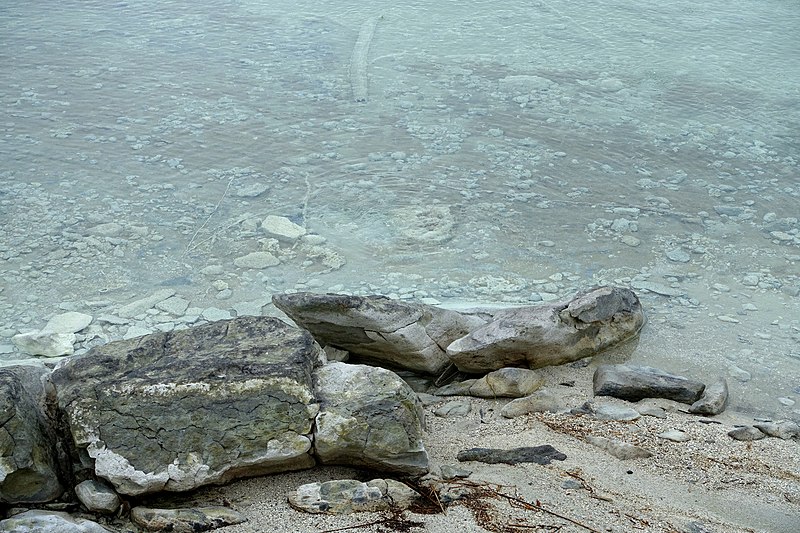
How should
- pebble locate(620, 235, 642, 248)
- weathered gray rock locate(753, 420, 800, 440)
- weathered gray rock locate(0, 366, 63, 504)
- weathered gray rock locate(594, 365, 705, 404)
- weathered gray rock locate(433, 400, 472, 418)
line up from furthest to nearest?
1. pebble locate(620, 235, 642, 248)
2. weathered gray rock locate(594, 365, 705, 404)
3. weathered gray rock locate(433, 400, 472, 418)
4. weathered gray rock locate(753, 420, 800, 440)
5. weathered gray rock locate(0, 366, 63, 504)

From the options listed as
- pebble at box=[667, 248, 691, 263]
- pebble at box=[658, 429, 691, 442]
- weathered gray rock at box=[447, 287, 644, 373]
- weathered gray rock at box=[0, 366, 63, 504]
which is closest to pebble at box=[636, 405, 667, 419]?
pebble at box=[658, 429, 691, 442]

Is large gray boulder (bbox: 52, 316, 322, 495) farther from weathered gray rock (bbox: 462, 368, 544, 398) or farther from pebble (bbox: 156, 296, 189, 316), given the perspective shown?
pebble (bbox: 156, 296, 189, 316)

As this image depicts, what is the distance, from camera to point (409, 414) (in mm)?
1924

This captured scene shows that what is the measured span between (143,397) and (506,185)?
2.34 m

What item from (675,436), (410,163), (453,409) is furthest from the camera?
(410,163)

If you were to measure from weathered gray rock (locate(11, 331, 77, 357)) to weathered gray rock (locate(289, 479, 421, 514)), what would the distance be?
4.29 feet

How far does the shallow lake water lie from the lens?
3088mm

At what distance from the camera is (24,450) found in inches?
66.5

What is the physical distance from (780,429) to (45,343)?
6.90 ft

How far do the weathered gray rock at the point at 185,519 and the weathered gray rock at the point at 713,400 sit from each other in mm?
1297

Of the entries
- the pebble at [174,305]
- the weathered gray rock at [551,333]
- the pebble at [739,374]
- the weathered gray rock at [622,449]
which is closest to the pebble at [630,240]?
the weathered gray rock at [551,333]

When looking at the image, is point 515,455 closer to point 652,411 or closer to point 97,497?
point 652,411

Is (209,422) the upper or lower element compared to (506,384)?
upper

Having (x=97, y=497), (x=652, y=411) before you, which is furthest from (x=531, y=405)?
(x=97, y=497)
